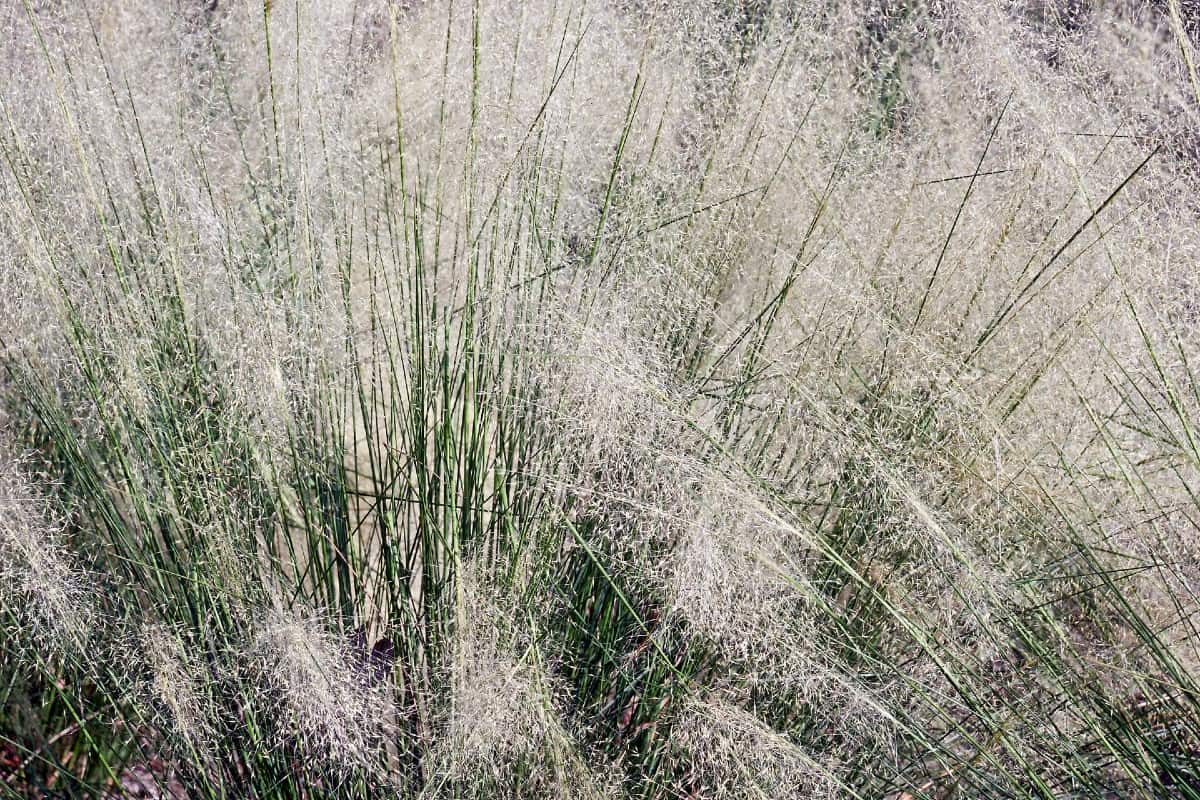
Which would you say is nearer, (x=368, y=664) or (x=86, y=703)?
(x=368, y=664)

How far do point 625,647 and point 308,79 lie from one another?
1.02 meters

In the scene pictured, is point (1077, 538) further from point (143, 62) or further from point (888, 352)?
point (143, 62)

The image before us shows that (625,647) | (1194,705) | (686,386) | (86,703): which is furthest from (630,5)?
(86,703)

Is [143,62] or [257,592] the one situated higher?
[143,62]

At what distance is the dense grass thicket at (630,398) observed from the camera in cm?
138

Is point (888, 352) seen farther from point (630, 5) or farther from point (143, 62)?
point (143, 62)

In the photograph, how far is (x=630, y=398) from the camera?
4.41 ft

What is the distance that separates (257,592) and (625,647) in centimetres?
55

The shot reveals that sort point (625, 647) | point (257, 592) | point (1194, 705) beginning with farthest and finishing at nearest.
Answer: point (625, 647), point (257, 592), point (1194, 705)

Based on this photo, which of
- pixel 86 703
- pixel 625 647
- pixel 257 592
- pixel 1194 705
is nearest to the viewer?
pixel 1194 705

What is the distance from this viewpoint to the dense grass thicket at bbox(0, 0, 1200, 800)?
1.38 meters

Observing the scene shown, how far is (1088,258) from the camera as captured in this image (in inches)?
58.1

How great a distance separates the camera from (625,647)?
1638 millimetres

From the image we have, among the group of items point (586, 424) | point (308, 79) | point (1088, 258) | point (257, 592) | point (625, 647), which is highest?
point (1088, 258)
